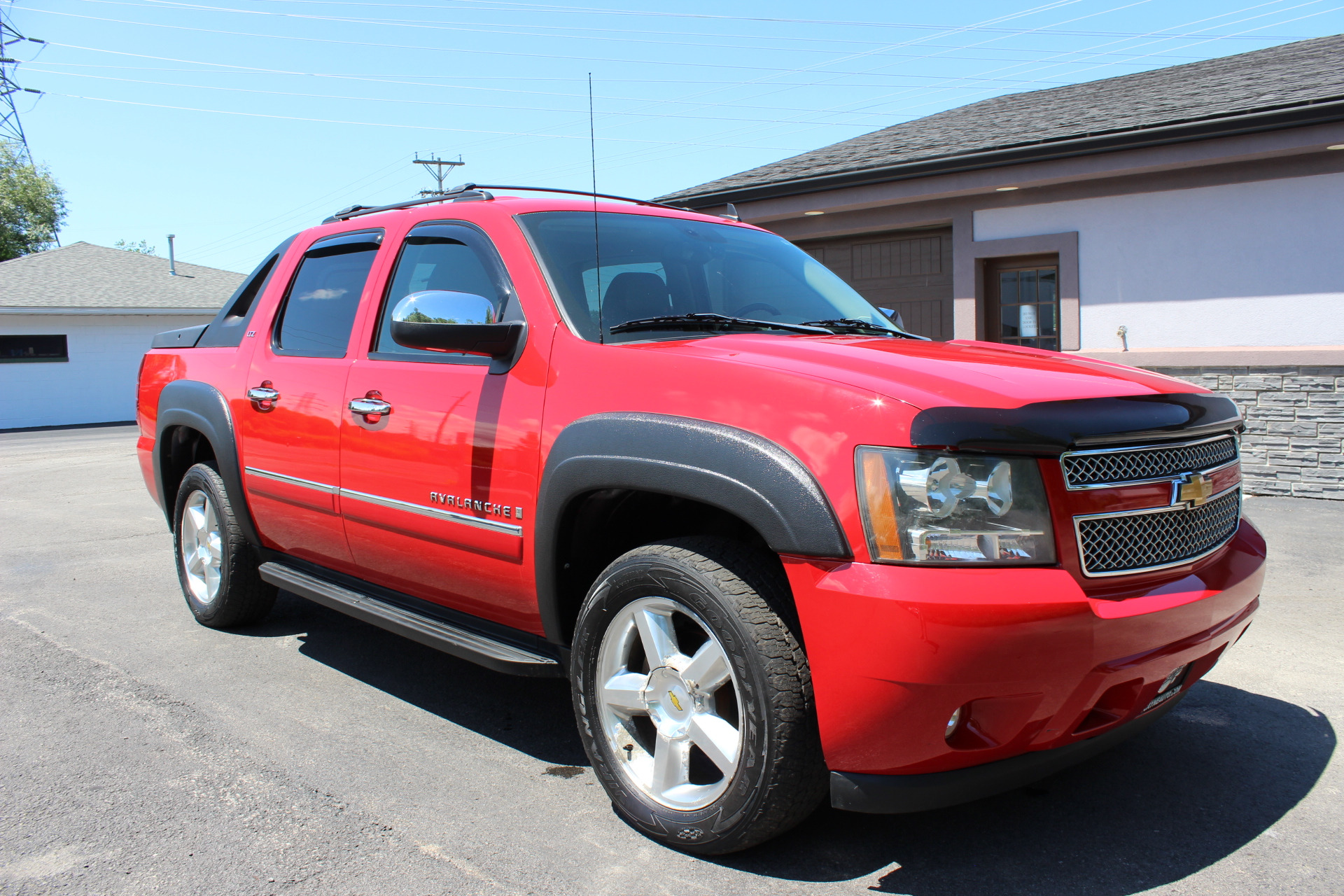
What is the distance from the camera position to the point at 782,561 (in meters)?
2.44

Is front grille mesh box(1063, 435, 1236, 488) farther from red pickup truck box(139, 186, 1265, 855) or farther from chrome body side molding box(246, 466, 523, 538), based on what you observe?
chrome body side molding box(246, 466, 523, 538)

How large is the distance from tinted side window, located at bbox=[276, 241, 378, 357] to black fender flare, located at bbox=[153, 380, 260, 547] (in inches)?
20.6

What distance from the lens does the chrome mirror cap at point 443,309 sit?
3154 millimetres

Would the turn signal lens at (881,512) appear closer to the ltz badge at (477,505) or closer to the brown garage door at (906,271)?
the ltz badge at (477,505)

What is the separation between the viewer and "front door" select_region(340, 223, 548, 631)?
10.4 ft

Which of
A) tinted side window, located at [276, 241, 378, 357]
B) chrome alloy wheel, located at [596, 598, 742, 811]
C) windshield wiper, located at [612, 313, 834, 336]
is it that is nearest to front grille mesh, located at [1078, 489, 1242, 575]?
chrome alloy wheel, located at [596, 598, 742, 811]

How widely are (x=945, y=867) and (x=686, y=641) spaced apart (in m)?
0.93

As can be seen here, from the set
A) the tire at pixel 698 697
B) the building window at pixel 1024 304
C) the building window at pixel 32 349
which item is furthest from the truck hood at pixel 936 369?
the building window at pixel 32 349

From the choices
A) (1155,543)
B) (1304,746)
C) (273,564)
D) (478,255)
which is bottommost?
(1304,746)

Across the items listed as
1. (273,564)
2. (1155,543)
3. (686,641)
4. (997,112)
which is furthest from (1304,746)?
(997,112)

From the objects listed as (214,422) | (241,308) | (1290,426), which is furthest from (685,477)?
(1290,426)

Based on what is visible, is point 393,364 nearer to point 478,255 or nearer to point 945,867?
point 478,255

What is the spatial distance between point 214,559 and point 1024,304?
906cm

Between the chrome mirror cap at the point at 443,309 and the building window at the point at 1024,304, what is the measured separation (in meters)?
9.03
